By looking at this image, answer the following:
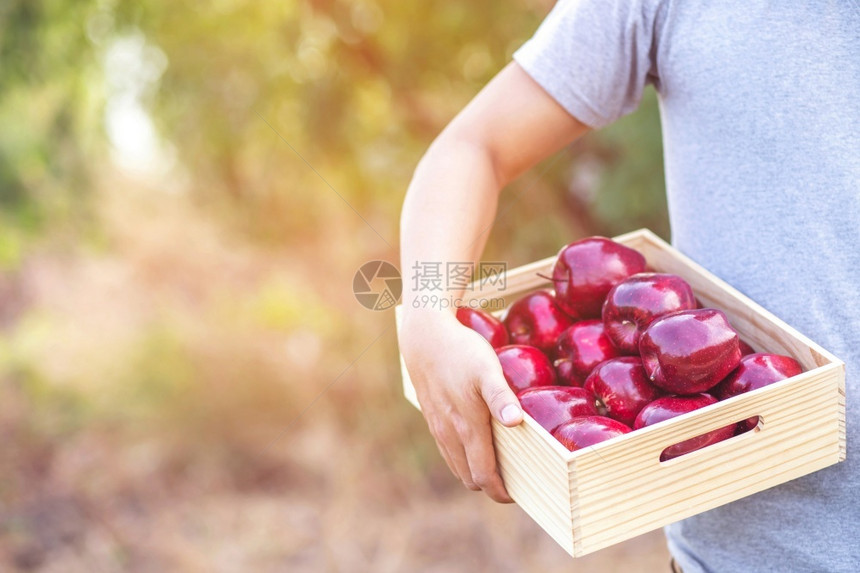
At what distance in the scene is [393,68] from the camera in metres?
2.80

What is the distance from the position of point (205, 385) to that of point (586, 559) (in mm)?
1719

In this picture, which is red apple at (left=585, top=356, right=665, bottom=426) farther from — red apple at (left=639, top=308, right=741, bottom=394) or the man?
the man

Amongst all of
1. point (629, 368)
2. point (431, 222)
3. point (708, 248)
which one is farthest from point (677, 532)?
point (431, 222)

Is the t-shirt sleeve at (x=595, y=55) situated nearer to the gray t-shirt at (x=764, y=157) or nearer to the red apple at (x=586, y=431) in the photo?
the gray t-shirt at (x=764, y=157)

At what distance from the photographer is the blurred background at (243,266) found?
277 cm

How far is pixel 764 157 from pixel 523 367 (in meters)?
0.40

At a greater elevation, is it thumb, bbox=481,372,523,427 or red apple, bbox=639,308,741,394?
thumb, bbox=481,372,523,427

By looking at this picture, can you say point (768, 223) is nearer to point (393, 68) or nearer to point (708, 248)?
point (708, 248)

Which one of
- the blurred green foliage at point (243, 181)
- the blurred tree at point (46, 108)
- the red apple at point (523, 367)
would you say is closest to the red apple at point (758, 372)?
the red apple at point (523, 367)

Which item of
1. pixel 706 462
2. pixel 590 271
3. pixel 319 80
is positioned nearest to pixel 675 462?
pixel 706 462

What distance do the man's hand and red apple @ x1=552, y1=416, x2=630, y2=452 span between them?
70 millimetres

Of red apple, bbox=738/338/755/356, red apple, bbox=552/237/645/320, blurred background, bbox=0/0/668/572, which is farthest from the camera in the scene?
blurred background, bbox=0/0/668/572

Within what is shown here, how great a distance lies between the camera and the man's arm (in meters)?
0.92

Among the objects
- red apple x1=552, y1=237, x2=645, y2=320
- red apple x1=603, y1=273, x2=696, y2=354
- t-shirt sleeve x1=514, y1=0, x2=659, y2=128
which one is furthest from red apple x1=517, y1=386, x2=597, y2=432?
t-shirt sleeve x1=514, y1=0, x2=659, y2=128
